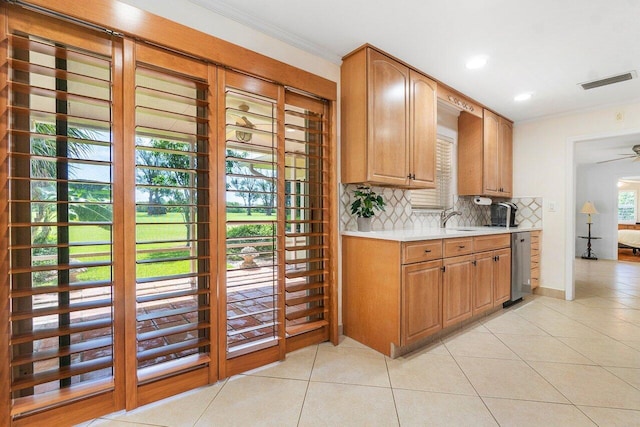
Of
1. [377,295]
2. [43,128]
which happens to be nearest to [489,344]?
[377,295]

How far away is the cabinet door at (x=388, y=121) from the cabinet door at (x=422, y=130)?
0.09 metres

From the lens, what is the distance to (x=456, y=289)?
8.21ft

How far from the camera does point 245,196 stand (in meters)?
1.94

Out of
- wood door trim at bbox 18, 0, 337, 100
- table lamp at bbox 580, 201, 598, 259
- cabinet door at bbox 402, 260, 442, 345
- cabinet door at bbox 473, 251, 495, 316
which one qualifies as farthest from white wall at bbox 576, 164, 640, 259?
wood door trim at bbox 18, 0, 337, 100

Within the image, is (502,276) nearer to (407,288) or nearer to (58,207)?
(407,288)

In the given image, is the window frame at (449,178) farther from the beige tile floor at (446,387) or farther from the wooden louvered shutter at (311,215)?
the wooden louvered shutter at (311,215)

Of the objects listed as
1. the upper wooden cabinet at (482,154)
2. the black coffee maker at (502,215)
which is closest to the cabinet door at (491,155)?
the upper wooden cabinet at (482,154)

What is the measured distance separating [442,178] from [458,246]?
1.43m

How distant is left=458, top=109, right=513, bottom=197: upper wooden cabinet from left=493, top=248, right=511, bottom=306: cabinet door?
2.83 ft

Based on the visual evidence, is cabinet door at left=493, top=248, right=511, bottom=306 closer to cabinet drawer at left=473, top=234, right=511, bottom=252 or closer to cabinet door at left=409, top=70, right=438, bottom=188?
cabinet drawer at left=473, top=234, right=511, bottom=252

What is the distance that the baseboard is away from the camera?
12.1 ft

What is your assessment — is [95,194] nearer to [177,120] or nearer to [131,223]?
[131,223]

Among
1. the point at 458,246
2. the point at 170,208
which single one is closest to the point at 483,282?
the point at 458,246

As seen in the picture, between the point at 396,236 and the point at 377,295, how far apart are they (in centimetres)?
48
